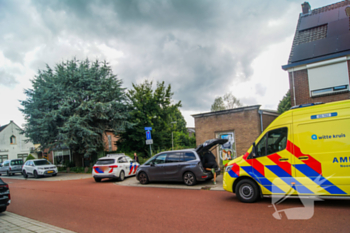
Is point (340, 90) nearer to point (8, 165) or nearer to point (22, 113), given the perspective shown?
point (22, 113)

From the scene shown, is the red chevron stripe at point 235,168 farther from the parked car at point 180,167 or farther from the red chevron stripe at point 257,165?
the parked car at point 180,167

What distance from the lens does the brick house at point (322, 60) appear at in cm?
1298

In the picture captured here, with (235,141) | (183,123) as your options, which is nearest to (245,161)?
(235,141)

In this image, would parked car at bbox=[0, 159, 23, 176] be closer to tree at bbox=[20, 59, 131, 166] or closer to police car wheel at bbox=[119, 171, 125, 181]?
tree at bbox=[20, 59, 131, 166]

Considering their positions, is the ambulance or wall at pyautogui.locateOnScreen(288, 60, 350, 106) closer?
the ambulance

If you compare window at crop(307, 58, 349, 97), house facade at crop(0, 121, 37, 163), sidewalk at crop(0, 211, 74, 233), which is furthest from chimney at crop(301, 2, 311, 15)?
house facade at crop(0, 121, 37, 163)

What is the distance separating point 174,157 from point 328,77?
369 inches

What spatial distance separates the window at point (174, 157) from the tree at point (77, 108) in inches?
436

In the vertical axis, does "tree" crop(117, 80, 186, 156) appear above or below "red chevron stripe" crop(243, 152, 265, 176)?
above

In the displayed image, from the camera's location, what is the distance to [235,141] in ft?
47.9

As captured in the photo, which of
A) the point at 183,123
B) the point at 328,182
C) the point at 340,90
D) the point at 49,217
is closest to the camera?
the point at 328,182

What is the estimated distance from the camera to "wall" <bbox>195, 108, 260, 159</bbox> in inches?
551

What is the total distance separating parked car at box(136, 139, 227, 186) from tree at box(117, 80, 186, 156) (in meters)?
10.1

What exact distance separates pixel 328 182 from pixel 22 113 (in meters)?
26.9
